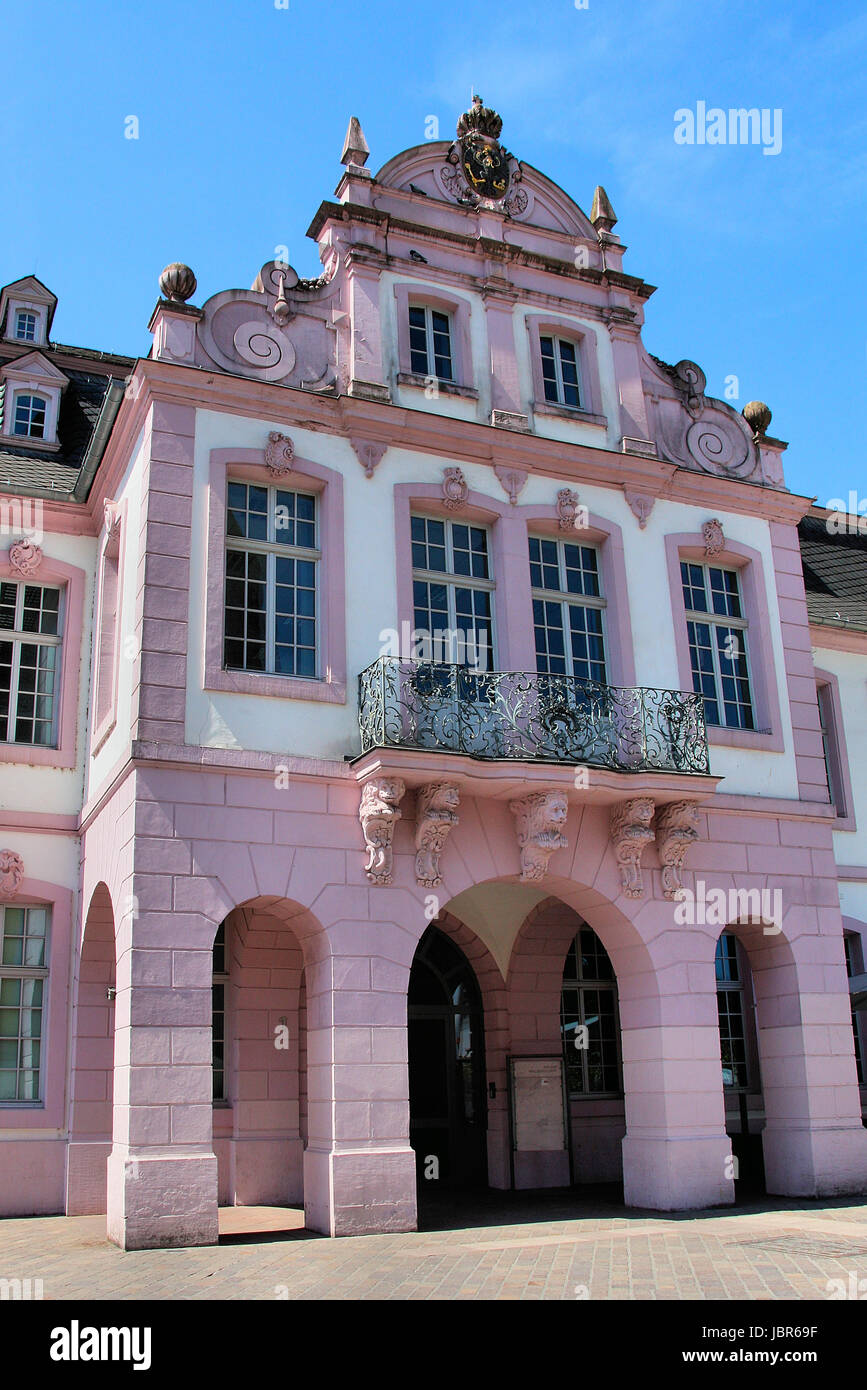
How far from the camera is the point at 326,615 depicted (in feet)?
43.8

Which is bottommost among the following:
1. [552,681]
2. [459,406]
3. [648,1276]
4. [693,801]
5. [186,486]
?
[648,1276]

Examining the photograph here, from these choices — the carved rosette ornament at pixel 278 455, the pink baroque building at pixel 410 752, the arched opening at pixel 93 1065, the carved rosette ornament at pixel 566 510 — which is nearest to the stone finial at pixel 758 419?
the pink baroque building at pixel 410 752

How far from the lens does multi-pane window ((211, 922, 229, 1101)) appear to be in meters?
14.6

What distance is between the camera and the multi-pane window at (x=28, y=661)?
15305mm

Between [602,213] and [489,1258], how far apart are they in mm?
12968

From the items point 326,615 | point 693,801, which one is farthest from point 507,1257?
point 326,615

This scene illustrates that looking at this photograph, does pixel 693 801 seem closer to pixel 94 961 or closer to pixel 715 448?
pixel 715 448

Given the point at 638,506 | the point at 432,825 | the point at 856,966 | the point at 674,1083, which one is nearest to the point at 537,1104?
the point at 674,1083

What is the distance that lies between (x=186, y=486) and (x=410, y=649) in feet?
9.37

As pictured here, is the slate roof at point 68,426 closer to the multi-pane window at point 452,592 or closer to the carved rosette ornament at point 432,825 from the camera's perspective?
the multi-pane window at point 452,592

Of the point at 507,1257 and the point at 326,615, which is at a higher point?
the point at 326,615

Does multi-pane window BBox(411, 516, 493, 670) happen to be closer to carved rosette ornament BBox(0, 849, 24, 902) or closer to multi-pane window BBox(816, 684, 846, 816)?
carved rosette ornament BBox(0, 849, 24, 902)

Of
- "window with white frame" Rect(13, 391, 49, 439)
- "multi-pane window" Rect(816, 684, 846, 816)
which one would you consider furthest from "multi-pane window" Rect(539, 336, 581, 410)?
"window with white frame" Rect(13, 391, 49, 439)

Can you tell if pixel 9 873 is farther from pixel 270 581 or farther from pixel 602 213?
pixel 602 213
